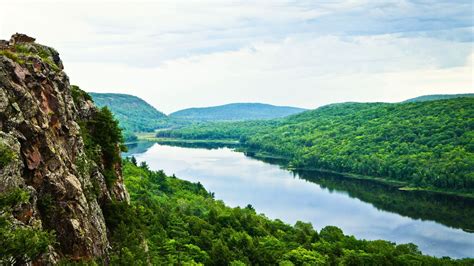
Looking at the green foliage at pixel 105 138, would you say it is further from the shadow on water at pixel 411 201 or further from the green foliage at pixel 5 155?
the shadow on water at pixel 411 201

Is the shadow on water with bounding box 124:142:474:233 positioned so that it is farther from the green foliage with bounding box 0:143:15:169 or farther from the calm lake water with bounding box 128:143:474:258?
the green foliage with bounding box 0:143:15:169

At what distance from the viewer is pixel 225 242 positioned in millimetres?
52250

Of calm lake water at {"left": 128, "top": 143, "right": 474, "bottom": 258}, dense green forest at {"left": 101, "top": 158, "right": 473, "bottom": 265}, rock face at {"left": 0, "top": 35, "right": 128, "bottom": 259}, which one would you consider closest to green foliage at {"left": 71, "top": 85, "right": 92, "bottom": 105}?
rock face at {"left": 0, "top": 35, "right": 128, "bottom": 259}

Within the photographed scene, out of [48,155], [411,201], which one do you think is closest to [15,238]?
[48,155]

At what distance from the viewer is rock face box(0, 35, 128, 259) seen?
20.8 metres

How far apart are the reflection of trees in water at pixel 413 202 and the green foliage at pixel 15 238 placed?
280 ft

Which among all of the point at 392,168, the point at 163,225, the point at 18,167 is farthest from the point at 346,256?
the point at 392,168

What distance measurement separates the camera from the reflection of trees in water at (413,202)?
93.4 m

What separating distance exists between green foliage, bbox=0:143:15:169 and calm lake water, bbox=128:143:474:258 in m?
69.8

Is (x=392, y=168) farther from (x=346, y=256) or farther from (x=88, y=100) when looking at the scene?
(x=88, y=100)

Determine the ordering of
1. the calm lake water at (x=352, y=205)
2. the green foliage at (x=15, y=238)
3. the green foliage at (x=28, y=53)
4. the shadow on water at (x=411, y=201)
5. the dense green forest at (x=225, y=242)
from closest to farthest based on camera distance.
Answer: the green foliage at (x=15, y=238) < the green foliage at (x=28, y=53) < the dense green forest at (x=225, y=242) < the calm lake water at (x=352, y=205) < the shadow on water at (x=411, y=201)

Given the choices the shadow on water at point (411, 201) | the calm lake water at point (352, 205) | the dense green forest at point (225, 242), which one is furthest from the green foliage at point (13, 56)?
the shadow on water at point (411, 201)

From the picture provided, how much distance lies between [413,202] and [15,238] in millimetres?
105603

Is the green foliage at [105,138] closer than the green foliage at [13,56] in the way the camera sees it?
A: No
